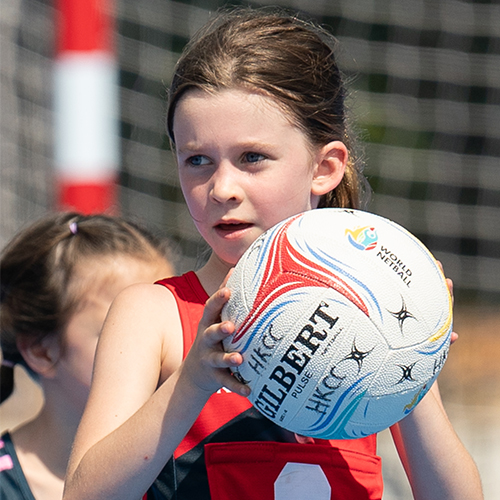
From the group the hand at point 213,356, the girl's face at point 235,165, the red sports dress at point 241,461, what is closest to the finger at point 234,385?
the hand at point 213,356

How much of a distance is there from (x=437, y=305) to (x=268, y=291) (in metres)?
0.35

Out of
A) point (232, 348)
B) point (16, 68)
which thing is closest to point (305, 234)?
point (232, 348)

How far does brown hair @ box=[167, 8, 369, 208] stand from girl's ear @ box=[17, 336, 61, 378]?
938 mm

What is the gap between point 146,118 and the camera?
649 cm

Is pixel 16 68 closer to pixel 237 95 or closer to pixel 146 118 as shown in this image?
pixel 146 118

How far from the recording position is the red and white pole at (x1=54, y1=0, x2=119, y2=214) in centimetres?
362

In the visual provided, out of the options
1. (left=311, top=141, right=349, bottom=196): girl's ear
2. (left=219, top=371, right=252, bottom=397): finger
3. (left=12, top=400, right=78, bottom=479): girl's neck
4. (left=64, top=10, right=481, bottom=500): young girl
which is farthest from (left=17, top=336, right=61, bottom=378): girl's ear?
(left=219, top=371, right=252, bottom=397): finger

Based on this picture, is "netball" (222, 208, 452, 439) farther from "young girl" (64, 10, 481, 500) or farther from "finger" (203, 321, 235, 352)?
"young girl" (64, 10, 481, 500)

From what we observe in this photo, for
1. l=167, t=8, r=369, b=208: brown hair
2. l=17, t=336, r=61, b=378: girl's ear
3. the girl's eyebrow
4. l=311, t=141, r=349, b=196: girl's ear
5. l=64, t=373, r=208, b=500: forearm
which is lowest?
l=17, t=336, r=61, b=378: girl's ear

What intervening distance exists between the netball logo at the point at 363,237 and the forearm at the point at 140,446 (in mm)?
427

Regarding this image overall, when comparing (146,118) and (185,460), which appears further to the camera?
(146,118)

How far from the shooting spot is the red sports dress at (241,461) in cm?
179

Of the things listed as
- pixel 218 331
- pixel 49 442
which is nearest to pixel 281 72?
pixel 218 331

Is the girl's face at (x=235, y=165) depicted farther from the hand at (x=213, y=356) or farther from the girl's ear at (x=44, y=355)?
the girl's ear at (x=44, y=355)
